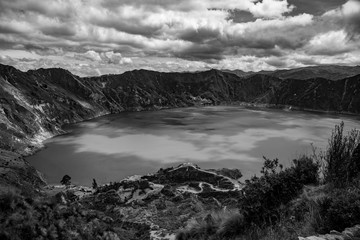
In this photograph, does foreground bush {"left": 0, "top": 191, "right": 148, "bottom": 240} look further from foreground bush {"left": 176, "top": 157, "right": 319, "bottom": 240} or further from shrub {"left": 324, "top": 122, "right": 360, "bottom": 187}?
shrub {"left": 324, "top": 122, "right": 360, "bottom": 187}

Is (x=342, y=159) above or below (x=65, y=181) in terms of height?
above

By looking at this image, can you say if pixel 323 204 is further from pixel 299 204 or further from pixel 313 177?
pixel 313 177

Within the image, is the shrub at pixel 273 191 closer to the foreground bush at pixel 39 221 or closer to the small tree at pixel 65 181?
the foreground bush at pixel 39 221

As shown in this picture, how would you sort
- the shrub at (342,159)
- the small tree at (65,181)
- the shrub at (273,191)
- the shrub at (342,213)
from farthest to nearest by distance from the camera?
1. the small tree at (65,181)
2. the shrub at (342,159)
3. the shrub at (273,191)
4. the shrub at (342,213)

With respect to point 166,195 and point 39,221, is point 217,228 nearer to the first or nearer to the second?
point 39,221

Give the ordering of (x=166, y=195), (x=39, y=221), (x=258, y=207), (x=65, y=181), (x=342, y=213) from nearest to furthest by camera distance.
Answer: (x=342, y=213)
(x=258, y=207)
(x=39, y=221)
(x=166, y=195)
(x=65, y=181)

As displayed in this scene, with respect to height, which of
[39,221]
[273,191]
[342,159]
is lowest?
[39,221]

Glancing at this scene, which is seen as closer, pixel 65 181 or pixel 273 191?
pixel 273 191

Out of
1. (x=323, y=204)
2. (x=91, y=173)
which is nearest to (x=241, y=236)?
(x=323, y=204)

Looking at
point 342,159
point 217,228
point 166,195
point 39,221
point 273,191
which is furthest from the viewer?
point 166,195

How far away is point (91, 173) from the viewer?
17825 cm

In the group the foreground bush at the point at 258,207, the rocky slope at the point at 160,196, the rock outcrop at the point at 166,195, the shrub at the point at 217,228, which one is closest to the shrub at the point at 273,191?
the foreground bush at the point at 258,207

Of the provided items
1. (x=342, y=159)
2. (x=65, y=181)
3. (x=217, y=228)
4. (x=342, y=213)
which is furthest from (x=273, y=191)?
(x=65, y=181)

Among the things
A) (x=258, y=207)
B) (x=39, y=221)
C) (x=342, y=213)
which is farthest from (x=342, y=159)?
(x=39, y=221)
